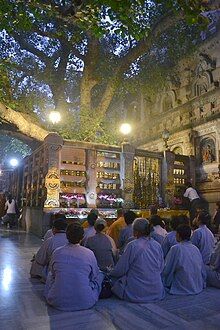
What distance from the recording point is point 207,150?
709 inches

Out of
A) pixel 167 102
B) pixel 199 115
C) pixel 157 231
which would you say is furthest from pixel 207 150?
pixel 157 231

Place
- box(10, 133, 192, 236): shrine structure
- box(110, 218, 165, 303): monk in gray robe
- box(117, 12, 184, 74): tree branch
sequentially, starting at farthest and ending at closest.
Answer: box(117, 12, 184, 74): tree branch, box(10, 133, 192, 236): shrine structure, box(110, 218, 165, 303): monk in gray robe

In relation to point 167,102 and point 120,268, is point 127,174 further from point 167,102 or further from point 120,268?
point 167,102

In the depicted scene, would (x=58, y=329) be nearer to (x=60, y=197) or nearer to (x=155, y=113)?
(x=60, y=197)

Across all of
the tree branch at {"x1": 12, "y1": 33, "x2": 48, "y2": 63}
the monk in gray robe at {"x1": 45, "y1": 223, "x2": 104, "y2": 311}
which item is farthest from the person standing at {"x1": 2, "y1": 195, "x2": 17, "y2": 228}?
the monk in gray robe at {"x1": 45, "y1": 223, "x2": 104, "y2": 311}

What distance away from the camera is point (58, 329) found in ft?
11.2

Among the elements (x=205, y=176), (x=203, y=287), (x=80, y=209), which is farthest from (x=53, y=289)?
(x=205, y=176)

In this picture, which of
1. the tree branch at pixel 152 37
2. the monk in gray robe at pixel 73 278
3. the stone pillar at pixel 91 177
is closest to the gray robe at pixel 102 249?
the monk in gray robe at pixel 73 278

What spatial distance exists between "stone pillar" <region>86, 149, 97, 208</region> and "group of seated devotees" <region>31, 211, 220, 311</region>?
7255mm

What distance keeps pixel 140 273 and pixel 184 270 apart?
89 centimetres

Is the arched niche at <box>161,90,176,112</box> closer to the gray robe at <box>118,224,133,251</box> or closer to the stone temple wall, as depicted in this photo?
the stone temple wall

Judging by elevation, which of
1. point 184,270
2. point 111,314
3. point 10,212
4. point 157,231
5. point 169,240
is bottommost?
point 111,314

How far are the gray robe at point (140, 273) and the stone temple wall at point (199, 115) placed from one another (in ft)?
39.0

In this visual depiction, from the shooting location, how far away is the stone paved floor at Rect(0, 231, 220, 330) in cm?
358
